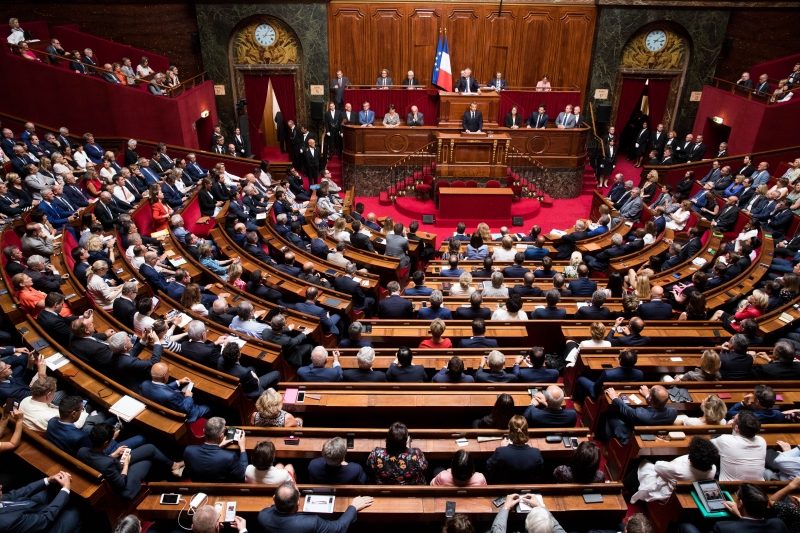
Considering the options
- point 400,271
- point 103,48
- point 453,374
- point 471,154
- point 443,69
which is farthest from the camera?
point 443,69

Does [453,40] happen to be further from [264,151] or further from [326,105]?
[264,151]

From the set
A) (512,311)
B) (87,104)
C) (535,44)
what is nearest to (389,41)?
(535,44)

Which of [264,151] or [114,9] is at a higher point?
[114,9]

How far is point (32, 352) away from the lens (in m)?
5.09

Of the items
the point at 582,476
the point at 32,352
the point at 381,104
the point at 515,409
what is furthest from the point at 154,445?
the point at 381,104

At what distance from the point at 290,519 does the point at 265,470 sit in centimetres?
59

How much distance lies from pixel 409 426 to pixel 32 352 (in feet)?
11.7

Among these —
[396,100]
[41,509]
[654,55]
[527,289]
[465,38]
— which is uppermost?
[465,38]

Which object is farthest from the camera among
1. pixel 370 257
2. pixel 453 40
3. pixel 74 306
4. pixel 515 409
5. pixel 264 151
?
pixel 264 151

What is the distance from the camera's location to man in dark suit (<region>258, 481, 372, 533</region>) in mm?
3441

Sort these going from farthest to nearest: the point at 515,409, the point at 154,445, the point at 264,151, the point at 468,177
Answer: the point at 264,151 → the point at 468,177 → the point at 515,409 → the point at 154,445

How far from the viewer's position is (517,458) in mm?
4062

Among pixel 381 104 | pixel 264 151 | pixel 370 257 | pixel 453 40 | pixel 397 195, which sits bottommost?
pixel 370 257

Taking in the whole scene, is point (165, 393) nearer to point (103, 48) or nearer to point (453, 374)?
point (453, 374)
